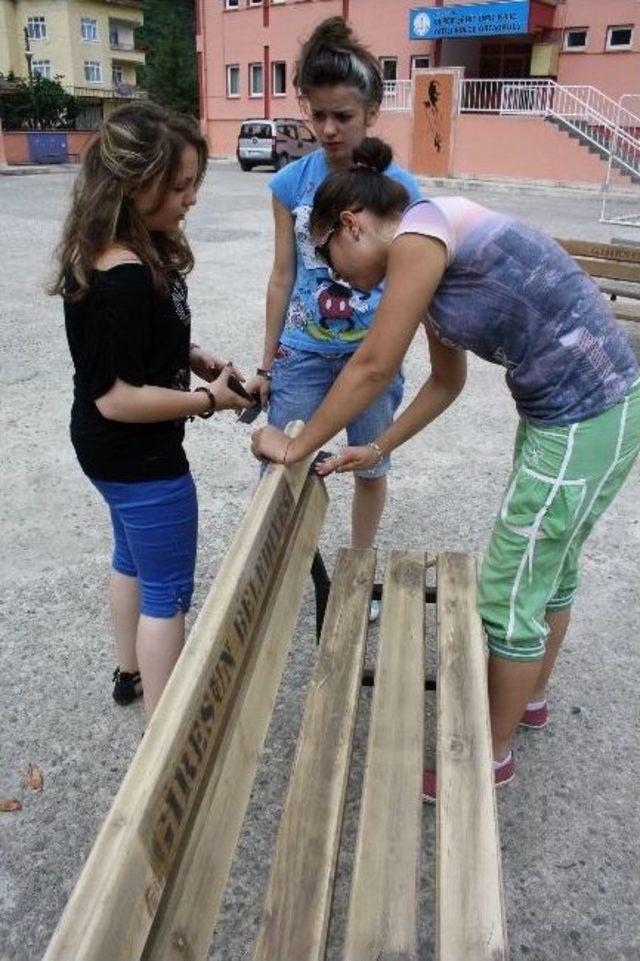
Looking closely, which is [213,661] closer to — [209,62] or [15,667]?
[15,667]

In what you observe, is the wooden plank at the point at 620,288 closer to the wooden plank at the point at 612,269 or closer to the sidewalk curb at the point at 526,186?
the wooden plank at the point at 612,269

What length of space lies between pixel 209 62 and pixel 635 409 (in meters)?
39.3

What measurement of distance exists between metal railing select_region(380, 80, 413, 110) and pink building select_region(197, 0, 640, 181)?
1.3 inches

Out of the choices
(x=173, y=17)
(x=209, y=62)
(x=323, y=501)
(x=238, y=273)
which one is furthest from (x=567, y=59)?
(x=173, y=17)

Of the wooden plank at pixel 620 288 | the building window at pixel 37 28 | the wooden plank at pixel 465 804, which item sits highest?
the building window at pixel 37 28

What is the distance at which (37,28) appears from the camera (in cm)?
5272

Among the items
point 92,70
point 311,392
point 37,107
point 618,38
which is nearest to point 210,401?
point 311,392

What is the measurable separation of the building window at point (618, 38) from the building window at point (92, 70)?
131 feet

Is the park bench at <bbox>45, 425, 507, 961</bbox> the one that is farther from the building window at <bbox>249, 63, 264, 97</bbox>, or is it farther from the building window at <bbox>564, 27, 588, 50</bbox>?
the building window at <bbox>249, 63, 264, 97</bbox>

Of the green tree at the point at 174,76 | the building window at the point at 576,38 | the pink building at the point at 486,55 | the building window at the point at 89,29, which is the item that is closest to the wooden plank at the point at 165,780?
the pink building at the point at 486,55

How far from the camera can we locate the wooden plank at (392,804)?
1413 mm

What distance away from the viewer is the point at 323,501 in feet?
8.25

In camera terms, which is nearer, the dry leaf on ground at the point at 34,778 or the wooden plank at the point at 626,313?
the dry leaf on ground at the point at 34,778

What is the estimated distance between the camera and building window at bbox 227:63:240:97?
3528 cm
